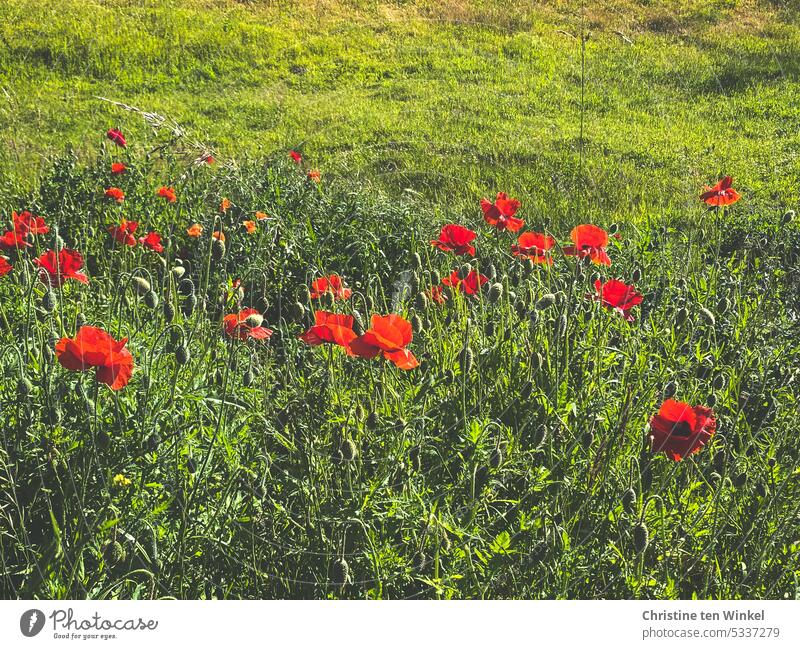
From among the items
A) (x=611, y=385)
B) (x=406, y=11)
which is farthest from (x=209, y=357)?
(x=406, y=11)

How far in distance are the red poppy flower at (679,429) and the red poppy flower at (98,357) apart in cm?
98

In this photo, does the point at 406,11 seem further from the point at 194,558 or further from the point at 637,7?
the point at 194,558

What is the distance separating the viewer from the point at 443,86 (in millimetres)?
6402

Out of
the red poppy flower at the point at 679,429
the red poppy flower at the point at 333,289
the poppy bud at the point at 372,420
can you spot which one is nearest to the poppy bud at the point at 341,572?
the poppy bud at the point at 372,420

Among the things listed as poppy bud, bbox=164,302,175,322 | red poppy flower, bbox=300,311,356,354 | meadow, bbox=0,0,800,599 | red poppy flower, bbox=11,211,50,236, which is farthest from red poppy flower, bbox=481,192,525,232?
red poppy flower, bbox=11,211,50,236

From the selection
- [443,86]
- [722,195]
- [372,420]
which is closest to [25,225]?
[372,420]

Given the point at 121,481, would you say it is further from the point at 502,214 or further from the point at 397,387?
the point at 502,214

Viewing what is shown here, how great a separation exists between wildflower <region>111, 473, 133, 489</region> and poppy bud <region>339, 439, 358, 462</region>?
41cm

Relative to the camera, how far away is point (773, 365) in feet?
7.71

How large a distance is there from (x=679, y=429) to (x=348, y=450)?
0.62m

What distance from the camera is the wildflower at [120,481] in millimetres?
1534

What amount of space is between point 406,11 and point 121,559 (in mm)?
6015

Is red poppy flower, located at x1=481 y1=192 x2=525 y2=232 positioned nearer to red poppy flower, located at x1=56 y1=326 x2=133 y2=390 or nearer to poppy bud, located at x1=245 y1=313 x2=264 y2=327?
poppy bud, located at x1=245 y1=313 x2=264 y2=327

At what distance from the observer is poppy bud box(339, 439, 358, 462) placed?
1445mm
